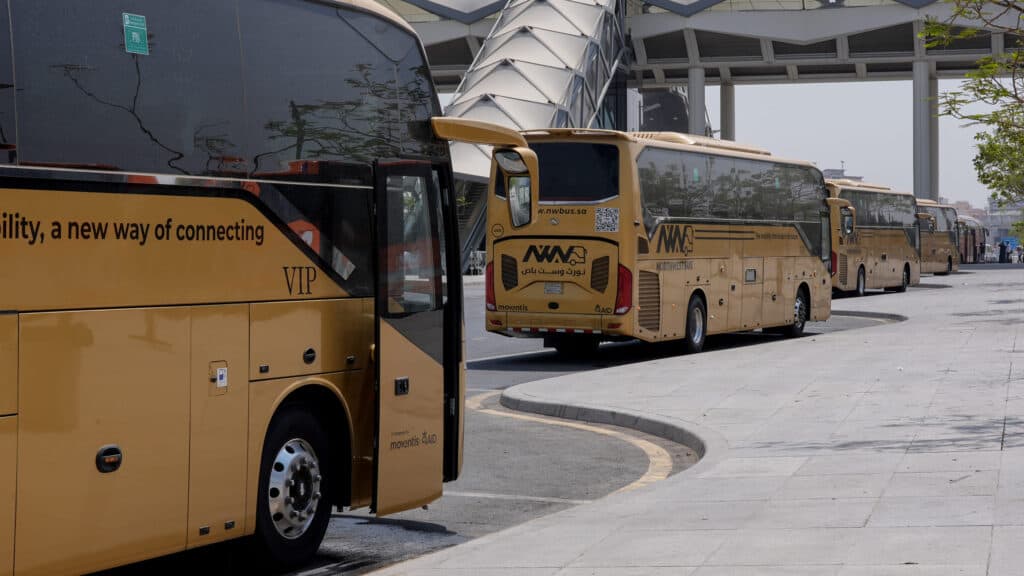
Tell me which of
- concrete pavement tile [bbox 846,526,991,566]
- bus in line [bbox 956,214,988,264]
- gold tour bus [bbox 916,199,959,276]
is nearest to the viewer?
concrete pavement tile [bbox 846,526,991,566]

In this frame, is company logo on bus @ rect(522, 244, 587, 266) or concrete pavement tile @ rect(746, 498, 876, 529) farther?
company logo on bus @ rect(522, 244, 587, 266)

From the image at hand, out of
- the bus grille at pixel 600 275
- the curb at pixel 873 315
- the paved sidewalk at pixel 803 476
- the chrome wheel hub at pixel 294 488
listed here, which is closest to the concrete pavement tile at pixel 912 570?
the paved sidewalk at pixel 803 476

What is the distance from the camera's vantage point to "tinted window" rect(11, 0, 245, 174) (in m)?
6.57

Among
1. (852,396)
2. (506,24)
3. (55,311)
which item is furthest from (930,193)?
(55,311)

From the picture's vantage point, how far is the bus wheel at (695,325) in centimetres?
2402

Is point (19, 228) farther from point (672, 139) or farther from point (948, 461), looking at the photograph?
point (672, 139)

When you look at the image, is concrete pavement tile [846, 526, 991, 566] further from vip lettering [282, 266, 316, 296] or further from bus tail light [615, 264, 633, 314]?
bus tail light [615, 264, 633, 314]

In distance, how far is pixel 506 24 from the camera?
2918 inches

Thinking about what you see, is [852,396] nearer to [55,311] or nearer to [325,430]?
[325,430]

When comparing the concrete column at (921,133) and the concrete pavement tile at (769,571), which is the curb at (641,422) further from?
the concrete column at (921,133)

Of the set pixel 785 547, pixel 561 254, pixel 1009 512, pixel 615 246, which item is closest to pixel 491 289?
pixel 561 254

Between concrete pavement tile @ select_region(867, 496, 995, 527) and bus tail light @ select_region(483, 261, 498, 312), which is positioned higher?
bus tail light @ select_region(483, 261, 498, 312)

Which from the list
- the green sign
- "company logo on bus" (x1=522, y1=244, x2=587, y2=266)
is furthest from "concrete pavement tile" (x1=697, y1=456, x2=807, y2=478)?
"company logo on bus" (x1=522, y1=244, x2=587, y2=266)

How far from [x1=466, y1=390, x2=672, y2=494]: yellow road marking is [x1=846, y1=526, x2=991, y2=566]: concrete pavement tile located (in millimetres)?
3459
